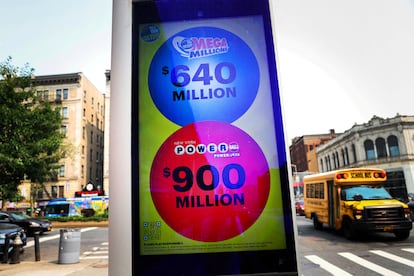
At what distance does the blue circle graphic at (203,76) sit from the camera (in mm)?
2217

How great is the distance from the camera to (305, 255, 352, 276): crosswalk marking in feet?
24.7

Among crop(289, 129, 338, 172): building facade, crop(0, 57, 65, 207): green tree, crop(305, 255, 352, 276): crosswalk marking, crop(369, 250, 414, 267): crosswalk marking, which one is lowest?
crop(369, 250, 414, 267): crosswalk marking

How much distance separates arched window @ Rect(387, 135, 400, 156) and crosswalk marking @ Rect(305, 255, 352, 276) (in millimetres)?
44094

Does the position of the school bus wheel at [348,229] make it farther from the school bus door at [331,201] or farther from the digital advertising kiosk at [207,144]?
the digital advertising kiosk at [207,144]

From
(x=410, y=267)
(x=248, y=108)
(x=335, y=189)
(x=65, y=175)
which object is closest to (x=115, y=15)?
(x=248, y=108)

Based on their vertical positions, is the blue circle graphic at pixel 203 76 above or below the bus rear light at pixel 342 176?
above

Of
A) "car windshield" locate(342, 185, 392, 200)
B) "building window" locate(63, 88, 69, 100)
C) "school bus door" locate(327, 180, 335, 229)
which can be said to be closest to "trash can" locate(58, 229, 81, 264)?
"car windshield" locate(342, 185, 392, 200)

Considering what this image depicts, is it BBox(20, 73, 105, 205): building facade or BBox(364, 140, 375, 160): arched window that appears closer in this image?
BBox(20, 73, 105, 205): building facade

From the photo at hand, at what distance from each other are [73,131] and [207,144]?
173 ft

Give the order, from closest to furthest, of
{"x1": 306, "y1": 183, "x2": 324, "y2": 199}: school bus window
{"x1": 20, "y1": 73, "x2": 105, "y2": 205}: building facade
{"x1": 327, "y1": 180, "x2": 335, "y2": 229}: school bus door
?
{"x1": 327, "y1": 180, "x2": 335, "y2": 229}: school bus door, {"x1": 306, "y1": 183, "x2": 324, "y2": 199}: school bus window, {"x1": 20, "y1": 73, "x2": 105, "y2": 205}: building facade

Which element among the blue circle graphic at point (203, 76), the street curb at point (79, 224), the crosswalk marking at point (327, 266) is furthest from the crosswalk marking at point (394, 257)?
the street curb at point (79, 224)

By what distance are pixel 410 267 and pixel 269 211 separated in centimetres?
786

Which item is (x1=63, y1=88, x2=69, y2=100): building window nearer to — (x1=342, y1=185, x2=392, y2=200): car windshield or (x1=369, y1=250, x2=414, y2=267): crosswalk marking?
(x1=342, y1=185, x2=392, y2=200): car windshield

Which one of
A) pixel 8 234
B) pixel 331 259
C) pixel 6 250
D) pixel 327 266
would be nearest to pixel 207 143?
pixel 327 266
